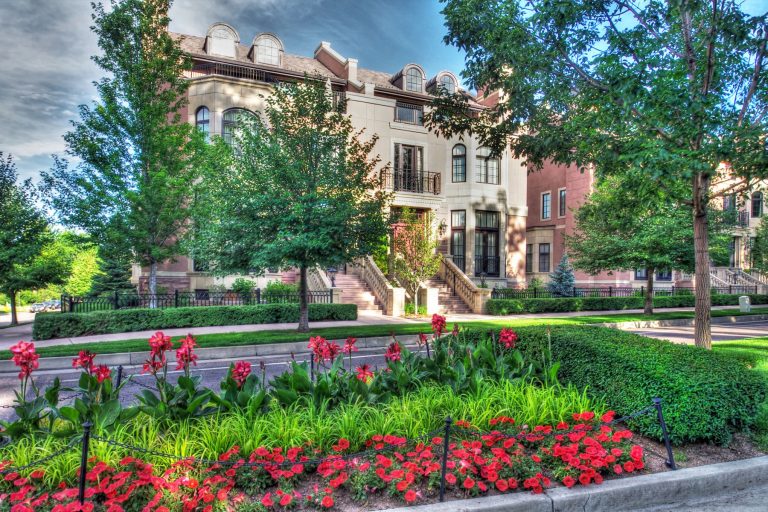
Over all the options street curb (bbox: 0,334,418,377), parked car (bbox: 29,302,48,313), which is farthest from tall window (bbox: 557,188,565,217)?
parked car (bbox: 29,302,48,313)

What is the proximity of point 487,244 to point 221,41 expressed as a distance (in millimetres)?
20535

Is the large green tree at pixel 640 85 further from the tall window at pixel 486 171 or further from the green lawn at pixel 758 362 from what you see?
the tall window at pixel 486 171

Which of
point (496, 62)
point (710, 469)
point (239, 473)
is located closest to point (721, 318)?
point (496, 62)

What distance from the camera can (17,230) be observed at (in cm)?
1677

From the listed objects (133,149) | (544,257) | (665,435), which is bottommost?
(665,435)

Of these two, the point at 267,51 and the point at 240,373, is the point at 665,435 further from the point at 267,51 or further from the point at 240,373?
the point at 267,51

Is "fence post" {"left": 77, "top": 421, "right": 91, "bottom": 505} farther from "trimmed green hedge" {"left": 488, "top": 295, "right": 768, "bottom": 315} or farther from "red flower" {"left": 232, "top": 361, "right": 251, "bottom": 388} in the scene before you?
"trimmed green hedge" {"left": 488, "top": 295, "right": 768, "bottom": 315}

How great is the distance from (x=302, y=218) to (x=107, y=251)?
8.77 metres

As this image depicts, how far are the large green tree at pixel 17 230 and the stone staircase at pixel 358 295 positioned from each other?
39.8 feet

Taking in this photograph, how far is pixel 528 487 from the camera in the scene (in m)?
3.89

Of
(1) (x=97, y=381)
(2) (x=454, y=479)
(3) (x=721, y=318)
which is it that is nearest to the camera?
(2) (x=454, y=479)

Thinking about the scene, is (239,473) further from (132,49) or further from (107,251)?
(132,49)

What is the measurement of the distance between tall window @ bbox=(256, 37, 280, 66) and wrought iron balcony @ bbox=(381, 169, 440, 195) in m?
10.2

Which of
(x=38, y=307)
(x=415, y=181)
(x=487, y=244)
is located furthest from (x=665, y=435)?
(x=38, y=307)
